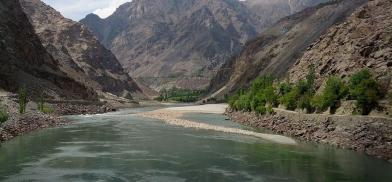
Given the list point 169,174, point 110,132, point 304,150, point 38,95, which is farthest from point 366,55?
point 38,95

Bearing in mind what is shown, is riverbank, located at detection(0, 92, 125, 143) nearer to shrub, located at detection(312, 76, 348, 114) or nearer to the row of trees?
the row of trees

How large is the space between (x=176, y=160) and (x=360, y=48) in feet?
128

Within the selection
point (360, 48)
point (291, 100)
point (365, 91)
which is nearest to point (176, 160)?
point (365, 91)

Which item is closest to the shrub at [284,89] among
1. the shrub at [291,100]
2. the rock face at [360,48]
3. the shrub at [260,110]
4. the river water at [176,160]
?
the rock face at [360,48]

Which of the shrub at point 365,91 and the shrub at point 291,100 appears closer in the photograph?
the shrub at point 365,91

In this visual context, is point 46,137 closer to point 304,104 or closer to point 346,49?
point 304,104

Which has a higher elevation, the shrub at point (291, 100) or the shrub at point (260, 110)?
the shrub at point (291, 100)

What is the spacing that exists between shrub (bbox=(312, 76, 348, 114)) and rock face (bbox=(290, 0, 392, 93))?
4.23m

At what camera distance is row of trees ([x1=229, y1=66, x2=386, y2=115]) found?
55844 millimetres

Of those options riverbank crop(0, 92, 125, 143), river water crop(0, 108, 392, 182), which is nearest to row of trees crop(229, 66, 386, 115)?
river water crop(0, 108, 392, 182)

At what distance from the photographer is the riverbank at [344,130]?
47812mm

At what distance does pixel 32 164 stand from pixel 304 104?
4278 centimetres

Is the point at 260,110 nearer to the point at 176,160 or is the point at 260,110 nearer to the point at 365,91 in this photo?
the point at 365,91

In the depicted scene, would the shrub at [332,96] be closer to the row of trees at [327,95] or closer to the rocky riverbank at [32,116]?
the row of trees at [327,95]
